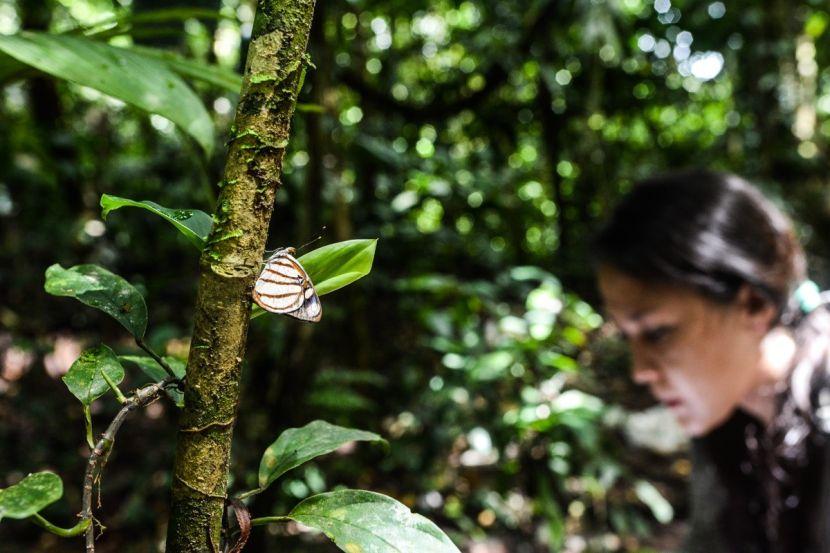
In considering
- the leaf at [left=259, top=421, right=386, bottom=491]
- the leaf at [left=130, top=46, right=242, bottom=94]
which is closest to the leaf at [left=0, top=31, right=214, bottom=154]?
the leaf at [left=130, top=46, right=242, bottom=94]

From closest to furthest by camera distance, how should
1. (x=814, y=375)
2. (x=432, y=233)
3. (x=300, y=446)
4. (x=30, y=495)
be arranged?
(x=30, y=495) < (x=300, y=446) < (x=814, y=375) < (x=432, y=233)

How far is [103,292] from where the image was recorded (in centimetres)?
36

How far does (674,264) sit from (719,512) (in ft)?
2.59

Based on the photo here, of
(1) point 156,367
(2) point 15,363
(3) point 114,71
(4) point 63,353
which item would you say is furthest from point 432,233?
(1) point 156,367

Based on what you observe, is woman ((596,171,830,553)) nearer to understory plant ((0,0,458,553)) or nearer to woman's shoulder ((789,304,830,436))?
woman's shoulder ((789,304,830,436))

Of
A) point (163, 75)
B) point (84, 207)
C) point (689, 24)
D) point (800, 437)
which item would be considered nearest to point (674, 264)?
point (800, 437)

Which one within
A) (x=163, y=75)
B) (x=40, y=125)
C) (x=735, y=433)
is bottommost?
(x=735, y=433)

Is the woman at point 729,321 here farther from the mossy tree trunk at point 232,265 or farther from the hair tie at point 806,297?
the mossy tree trunk at point 232,265

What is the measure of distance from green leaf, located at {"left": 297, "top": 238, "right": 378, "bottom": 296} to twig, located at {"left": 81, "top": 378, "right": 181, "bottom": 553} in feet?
0.33

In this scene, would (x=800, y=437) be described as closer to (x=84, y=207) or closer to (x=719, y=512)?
(x=719, y=512)

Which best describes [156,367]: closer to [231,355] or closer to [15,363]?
[231,355]

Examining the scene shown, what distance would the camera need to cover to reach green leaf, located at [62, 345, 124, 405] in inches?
12.8

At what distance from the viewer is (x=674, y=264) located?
129 centimetres

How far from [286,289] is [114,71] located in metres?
0.29
